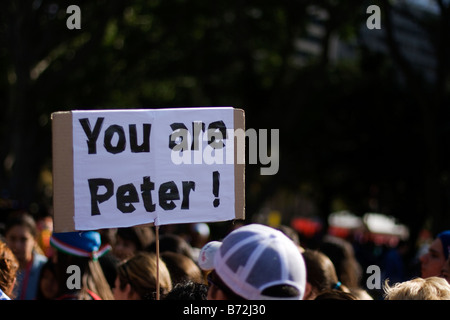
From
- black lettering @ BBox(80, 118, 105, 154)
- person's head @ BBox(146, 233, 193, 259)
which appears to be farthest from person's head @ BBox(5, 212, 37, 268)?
black lettering @ BBox(80, 118, 105, 154)

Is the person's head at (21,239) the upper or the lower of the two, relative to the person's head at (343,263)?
upper

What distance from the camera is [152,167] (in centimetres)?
397

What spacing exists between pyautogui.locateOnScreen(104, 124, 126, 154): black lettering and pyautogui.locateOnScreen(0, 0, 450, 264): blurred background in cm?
539

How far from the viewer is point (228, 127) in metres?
4.11

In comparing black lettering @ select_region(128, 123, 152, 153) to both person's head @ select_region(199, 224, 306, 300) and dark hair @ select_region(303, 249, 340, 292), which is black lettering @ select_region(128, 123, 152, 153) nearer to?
dark hair @ select_region(303, 249, 340, 292)

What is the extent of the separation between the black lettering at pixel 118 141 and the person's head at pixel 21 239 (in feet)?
8.01

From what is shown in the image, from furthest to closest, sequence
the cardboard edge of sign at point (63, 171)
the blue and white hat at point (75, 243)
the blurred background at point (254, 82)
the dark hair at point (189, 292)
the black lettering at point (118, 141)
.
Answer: the blurred background at point (254, 82) < the blue and white hat at point (75, 243) < the black lettering at point (118, 141) < the cardboard edge of sign at point (63, 171) < the dark hair at point (189, 292)

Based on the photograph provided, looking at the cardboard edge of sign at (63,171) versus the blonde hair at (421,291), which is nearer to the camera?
the blonde hair at (421,291)

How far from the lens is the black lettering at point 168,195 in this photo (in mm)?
4000

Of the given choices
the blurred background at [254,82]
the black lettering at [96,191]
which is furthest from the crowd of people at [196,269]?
the blurred background at [254,82]

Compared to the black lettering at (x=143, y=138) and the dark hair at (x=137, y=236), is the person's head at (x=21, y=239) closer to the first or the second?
the dark hair at (x=137, y=236)

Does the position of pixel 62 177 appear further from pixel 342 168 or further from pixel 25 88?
pixel 342 168

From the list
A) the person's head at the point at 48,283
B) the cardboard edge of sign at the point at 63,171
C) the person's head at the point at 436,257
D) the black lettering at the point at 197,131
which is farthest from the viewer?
the person's head at the point at 48,283

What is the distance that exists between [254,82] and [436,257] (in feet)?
40.9
